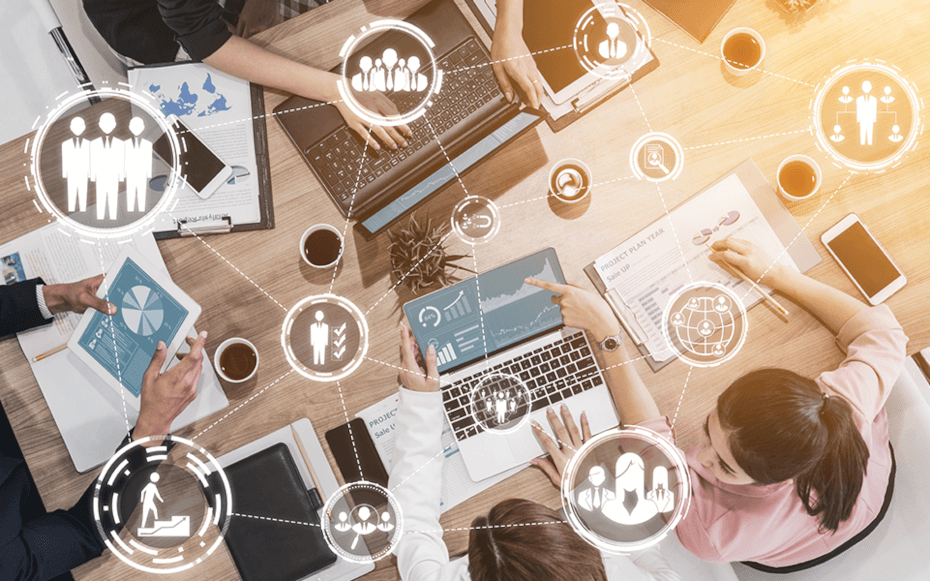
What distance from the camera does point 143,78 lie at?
131 centimetres

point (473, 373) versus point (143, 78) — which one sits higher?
point (143, 78)

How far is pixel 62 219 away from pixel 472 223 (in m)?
1.05

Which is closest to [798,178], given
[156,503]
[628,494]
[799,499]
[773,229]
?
[773,229]

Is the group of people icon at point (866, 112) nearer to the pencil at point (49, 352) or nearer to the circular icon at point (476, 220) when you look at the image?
the circular icon at point (476, 220)

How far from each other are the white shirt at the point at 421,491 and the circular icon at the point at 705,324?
56 centimetres

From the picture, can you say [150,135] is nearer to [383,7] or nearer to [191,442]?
[383,7]

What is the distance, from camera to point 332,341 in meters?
1.31

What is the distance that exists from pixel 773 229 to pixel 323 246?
45.2 inches

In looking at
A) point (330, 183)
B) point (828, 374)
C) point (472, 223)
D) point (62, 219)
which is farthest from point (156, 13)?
point (828, 374)

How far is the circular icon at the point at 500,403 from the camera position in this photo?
4.18 ft

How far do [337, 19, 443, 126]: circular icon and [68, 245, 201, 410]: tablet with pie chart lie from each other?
2.17 ft

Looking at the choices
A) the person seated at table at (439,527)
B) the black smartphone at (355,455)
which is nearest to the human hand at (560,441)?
the person seated at table at (439,527)

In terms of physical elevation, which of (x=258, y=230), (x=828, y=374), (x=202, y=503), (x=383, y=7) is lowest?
(x=828, y=374)

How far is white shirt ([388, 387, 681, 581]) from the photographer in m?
1.23
